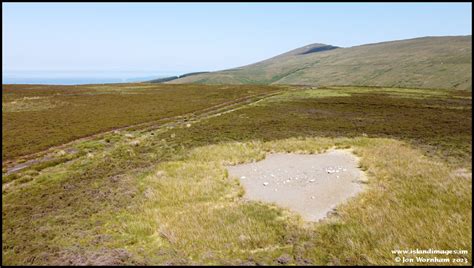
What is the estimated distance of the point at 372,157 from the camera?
79.3ft

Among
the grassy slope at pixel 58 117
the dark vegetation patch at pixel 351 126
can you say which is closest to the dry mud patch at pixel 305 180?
the dark vegetation patch at pixel 351 126

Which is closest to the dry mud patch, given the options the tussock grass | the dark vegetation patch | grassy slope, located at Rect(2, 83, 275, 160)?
the tussock grass

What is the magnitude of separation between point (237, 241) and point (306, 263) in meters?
2.79

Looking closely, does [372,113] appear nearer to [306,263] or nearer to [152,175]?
[152,175]

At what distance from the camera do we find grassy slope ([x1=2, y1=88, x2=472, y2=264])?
1152 centimetres

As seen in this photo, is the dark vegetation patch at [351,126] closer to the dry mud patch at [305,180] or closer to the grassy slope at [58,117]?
the dry mud patch at [305,180]

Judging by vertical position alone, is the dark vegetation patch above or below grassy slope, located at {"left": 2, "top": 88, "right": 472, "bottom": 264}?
below

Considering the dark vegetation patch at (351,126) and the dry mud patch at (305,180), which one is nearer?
the dry mud patch at (305,180)

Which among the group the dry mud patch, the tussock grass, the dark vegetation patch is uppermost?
the tussock grass

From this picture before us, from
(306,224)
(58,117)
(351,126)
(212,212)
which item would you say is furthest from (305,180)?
(58,117)

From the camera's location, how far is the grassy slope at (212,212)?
1152 centimetres

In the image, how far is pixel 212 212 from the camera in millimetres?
15102

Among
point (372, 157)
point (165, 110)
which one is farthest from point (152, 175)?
point (165, 110)

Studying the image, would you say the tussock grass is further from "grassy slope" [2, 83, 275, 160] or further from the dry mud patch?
"grassy slope" [2, 83, 275, 160]
